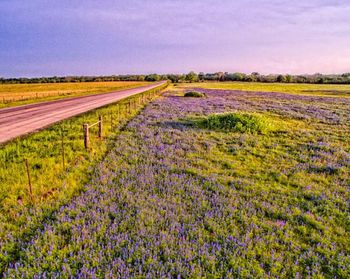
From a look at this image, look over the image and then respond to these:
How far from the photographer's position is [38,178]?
8102 mm

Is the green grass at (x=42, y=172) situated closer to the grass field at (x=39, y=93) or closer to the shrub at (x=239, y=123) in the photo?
the shrub at (x=239, y=123)

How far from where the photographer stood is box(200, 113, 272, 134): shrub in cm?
1773

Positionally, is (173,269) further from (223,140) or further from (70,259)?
(223,140)

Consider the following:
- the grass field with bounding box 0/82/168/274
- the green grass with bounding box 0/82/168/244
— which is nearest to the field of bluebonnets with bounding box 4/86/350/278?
the grass field with bounding box 0/82/168/274

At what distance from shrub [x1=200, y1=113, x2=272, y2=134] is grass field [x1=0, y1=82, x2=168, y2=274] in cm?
771

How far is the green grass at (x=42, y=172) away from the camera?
6332 millimetres

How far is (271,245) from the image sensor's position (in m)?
5.09

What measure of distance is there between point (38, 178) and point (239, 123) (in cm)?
1340

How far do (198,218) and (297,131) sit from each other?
14.8m

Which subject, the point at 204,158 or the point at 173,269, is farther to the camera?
the point at 204,158

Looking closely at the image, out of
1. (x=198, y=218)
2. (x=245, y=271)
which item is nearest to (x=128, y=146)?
(x=198, y=218)

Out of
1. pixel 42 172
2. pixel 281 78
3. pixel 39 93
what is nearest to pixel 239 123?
pixel 42 172

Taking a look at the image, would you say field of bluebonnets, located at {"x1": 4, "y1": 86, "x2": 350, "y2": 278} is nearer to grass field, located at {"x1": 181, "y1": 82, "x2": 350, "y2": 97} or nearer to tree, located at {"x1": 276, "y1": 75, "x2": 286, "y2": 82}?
grass field, located at {"x1": 181, "y1": 82, "x2": 350, "y2": 97}

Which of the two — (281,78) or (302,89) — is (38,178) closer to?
(302,89)
